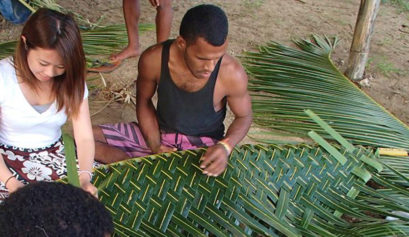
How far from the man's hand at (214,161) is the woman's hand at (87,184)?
0.34 m

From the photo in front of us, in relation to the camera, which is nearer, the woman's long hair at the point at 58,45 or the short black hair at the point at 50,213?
the short black hair at the point at 50,213

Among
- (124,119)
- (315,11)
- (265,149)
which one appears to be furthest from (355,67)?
(265,149)

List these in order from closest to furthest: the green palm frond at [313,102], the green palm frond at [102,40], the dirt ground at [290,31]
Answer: the green palm frond at [313,102] < the green palm frond at [102,40] < the dirt ground at [290,31]

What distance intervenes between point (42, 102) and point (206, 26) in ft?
2.12

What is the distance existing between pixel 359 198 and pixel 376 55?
2268 millimetres

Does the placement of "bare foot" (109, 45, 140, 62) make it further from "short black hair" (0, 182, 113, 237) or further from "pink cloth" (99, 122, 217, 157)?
"short black hair" (0, 182, 113, 237)

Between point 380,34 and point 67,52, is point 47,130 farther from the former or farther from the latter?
point 380,34

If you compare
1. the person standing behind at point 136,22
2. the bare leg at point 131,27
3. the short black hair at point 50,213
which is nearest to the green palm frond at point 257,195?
the short black hair at point 50,213

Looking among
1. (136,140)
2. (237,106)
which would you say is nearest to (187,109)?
(237,106)

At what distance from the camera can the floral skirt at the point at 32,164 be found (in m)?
1.70

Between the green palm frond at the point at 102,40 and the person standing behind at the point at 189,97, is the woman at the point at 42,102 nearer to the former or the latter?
the person standing behind at the point at 189,97

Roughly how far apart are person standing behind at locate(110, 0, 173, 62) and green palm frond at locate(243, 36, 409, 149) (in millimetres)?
604

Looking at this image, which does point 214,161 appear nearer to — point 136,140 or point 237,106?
point 237,106

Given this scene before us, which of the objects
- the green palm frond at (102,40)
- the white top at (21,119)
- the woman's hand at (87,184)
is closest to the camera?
the woman's hand at (87,184)
